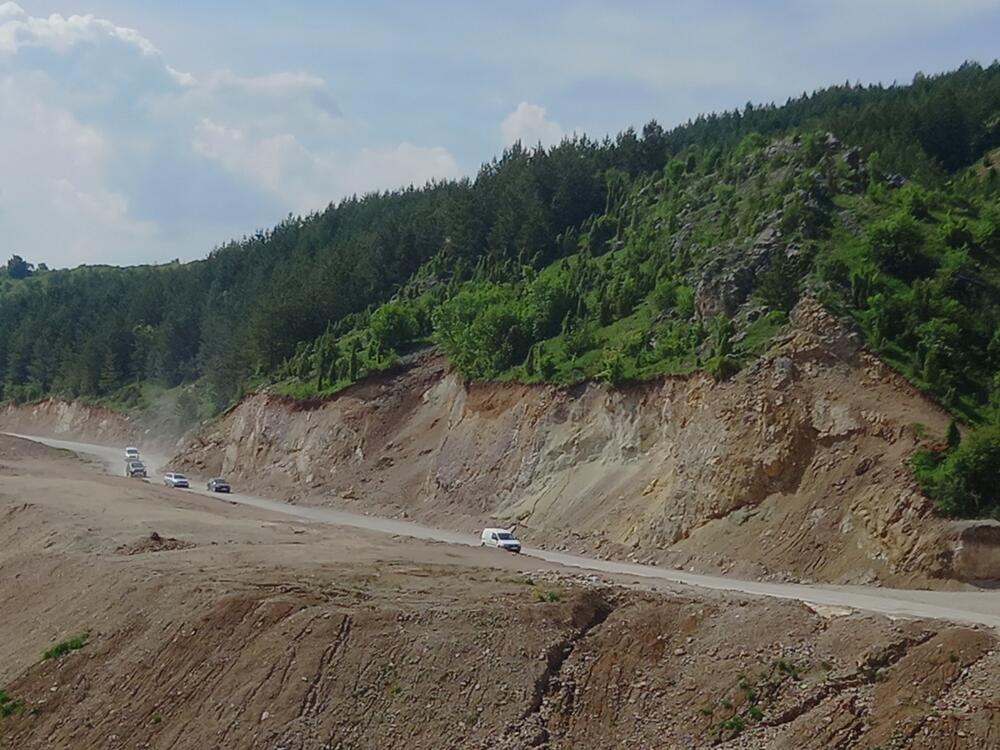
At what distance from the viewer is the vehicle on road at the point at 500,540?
45500 millimetres

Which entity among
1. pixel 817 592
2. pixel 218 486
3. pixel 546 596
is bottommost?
pixel 817 592

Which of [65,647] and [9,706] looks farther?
[65,647]

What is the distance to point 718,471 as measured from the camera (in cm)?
4203

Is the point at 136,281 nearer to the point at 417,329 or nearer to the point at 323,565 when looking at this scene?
the point at 417,329

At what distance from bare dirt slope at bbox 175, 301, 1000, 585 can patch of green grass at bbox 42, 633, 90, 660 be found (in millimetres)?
20387

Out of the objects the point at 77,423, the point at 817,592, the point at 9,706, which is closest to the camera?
the point at 9,706

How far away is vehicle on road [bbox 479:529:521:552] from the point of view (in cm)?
4550

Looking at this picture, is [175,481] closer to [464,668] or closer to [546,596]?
[546,596]

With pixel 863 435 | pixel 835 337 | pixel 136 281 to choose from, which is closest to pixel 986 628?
pixel 863 435

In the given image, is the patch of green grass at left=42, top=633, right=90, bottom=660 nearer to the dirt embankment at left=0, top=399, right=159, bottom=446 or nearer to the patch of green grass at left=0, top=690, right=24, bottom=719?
the patch of green grass at left=0, top=690, right=24, bottom=719

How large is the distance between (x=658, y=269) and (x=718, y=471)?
60.5 feet

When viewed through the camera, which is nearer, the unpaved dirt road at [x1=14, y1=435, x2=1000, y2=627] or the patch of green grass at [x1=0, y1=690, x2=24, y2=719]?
the patch of green grass at [x1=0, y1=690, x2=24, y2=719]

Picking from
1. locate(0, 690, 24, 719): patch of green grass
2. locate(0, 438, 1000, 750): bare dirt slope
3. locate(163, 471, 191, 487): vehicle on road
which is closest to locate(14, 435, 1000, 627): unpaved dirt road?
locate(0, 438, 1000, 750): bare dirt slope

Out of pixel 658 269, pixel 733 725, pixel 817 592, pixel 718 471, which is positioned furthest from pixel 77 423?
pixel 733 725
